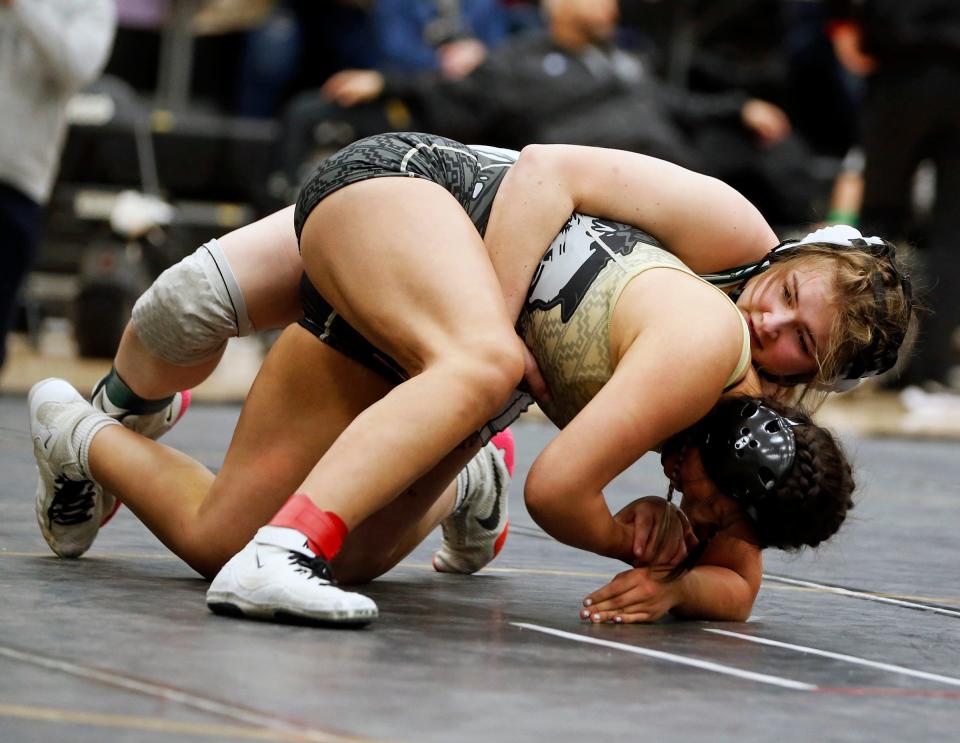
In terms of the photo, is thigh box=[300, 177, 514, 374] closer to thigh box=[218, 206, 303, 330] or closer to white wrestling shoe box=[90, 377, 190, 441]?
thigh box=[218, 206, 303, 330]

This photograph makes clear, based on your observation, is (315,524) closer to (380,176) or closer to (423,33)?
(380,176)

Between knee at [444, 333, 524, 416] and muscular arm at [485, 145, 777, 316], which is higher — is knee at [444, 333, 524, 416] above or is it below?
below

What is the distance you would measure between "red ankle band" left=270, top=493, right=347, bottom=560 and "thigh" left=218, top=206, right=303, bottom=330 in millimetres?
548

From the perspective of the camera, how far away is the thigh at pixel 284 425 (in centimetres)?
256

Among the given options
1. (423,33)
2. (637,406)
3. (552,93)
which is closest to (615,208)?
(637,406)

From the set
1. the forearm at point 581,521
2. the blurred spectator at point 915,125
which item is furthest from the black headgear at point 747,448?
the blurred spectator at point 915,125

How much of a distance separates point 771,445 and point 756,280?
31 centimetres

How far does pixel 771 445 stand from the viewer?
2246 millimetres

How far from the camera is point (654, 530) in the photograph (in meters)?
2.38

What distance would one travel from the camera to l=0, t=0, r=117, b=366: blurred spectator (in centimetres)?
457

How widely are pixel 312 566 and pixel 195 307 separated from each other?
0.63m

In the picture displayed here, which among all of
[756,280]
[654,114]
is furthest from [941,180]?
[756,280]

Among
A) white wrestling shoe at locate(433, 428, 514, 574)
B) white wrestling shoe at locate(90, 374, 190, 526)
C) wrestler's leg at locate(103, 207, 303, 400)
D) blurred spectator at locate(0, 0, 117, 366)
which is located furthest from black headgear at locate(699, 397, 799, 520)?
blurred spectator at locate(0, 0, 117, 366)

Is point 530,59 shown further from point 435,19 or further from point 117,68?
point 117,68
